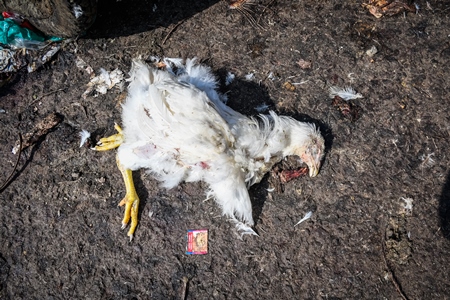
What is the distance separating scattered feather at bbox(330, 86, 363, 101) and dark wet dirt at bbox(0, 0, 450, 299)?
0.23 ft

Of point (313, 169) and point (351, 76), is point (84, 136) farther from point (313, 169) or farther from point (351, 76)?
point (351, 76)

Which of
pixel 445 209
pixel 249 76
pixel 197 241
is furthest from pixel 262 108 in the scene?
pixel 445 209

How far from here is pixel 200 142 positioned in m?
2.48

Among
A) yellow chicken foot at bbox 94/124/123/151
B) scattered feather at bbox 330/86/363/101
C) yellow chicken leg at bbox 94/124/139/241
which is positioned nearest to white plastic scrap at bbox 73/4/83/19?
yellow chicken foot at bbox 94/124/123/151

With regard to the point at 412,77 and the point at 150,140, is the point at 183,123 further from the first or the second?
the point at 412,77

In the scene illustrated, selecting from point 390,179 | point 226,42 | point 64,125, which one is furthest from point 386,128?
point 64,125

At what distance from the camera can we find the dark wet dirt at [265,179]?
9.02 feet

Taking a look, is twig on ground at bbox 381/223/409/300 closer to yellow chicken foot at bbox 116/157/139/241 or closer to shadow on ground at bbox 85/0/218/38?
yellow chicken foot at bbox 116/157/139/241

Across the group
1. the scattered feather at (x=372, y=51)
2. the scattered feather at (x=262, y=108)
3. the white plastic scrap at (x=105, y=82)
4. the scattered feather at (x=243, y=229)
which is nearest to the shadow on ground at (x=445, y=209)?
the scattered feather at (x=372, y=51)

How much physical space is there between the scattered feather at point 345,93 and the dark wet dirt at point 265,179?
69 millimetres

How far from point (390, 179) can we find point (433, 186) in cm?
33

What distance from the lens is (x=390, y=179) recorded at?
9.50 feet

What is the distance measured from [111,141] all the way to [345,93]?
207 cm

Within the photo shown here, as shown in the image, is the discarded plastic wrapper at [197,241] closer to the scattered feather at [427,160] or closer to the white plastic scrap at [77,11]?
the scattered feather at [427,160]
